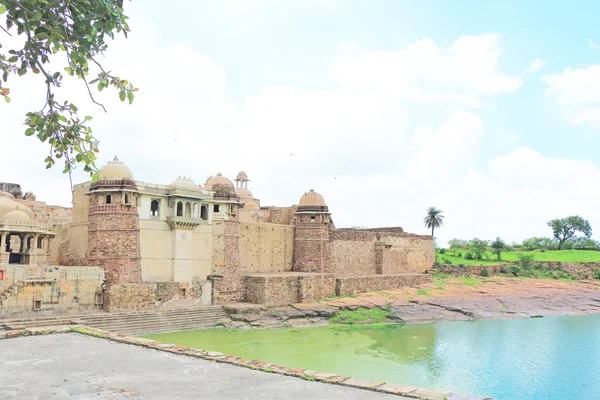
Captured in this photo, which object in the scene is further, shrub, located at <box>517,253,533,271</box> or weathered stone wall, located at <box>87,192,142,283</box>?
shrub, located at <box>517,253,533,271</box>

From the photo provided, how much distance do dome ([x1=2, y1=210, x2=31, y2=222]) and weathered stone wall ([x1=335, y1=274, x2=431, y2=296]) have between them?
1297cm

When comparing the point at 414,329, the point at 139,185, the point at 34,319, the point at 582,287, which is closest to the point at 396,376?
the point at 414,329

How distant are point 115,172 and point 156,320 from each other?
207 inches

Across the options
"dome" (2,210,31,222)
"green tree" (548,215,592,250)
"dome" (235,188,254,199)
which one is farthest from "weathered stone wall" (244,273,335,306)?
"green tree" (548,215,592,250)

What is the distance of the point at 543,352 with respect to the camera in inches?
634

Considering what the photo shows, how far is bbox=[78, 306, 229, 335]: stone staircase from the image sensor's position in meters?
16.5

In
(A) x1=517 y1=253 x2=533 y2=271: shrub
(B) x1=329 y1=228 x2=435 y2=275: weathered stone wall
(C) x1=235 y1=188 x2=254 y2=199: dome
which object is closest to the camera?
(B) x1=329 y1=228 x2=435 y2=275: weathered stone wall

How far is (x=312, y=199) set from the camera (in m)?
26.2

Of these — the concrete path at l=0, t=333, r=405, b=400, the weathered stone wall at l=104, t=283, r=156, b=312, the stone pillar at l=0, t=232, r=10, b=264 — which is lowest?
the concrete path at l=0, t=333, r=405, b=400

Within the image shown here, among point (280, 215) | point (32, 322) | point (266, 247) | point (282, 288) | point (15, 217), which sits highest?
point (280, 215)

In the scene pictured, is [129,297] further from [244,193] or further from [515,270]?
[515,270]

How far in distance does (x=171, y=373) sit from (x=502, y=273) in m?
29.6

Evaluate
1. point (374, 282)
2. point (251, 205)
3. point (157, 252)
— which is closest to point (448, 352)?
point (374, 282)

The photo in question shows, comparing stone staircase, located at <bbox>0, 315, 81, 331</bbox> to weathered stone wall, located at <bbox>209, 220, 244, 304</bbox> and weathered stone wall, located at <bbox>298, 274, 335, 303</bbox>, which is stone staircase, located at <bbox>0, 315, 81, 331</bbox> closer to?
weathered stone wall, located at <bbox>209, 220, 244, 304</bbox>
